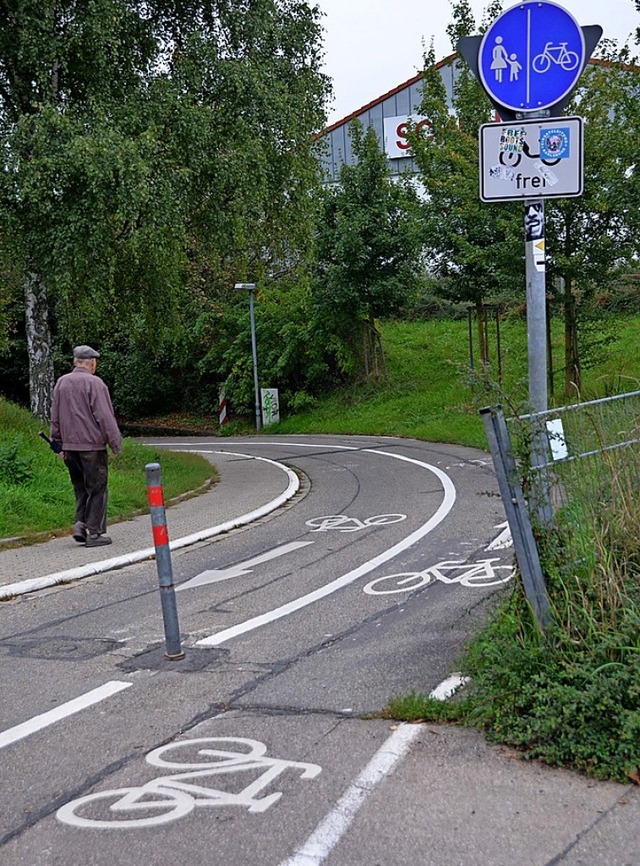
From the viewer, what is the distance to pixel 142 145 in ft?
48.6

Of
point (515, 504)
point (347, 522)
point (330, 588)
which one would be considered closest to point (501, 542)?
point (330, 588)

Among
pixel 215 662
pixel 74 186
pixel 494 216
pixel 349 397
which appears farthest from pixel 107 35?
pixel 349 397

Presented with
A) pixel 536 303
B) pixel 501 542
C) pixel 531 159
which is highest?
pixel 531 159

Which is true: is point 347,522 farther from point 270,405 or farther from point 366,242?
point 270,405

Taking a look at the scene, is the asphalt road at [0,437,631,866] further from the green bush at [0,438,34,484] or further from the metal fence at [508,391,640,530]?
the green bush at [0,438,34,484]

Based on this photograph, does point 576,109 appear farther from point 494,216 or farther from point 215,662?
point 215,662

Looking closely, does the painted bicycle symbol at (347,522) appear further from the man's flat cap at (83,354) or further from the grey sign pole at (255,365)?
the grey sign pole at (255,365)

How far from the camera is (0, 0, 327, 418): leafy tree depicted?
14.5 meters

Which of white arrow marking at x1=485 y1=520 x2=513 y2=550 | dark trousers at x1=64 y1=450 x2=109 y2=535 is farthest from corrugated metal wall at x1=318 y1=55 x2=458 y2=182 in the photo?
white arrow marking at x1=485 y1=520 x2=513 y2=550

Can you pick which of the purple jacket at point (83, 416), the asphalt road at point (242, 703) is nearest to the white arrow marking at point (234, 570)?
the asphalt road at point (242, 703)

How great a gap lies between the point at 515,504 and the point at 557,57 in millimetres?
2770

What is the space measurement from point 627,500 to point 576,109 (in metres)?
17.1

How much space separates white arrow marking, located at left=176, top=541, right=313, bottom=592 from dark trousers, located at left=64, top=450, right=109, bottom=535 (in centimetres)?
188

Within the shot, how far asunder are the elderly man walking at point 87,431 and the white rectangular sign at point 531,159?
547 cm
